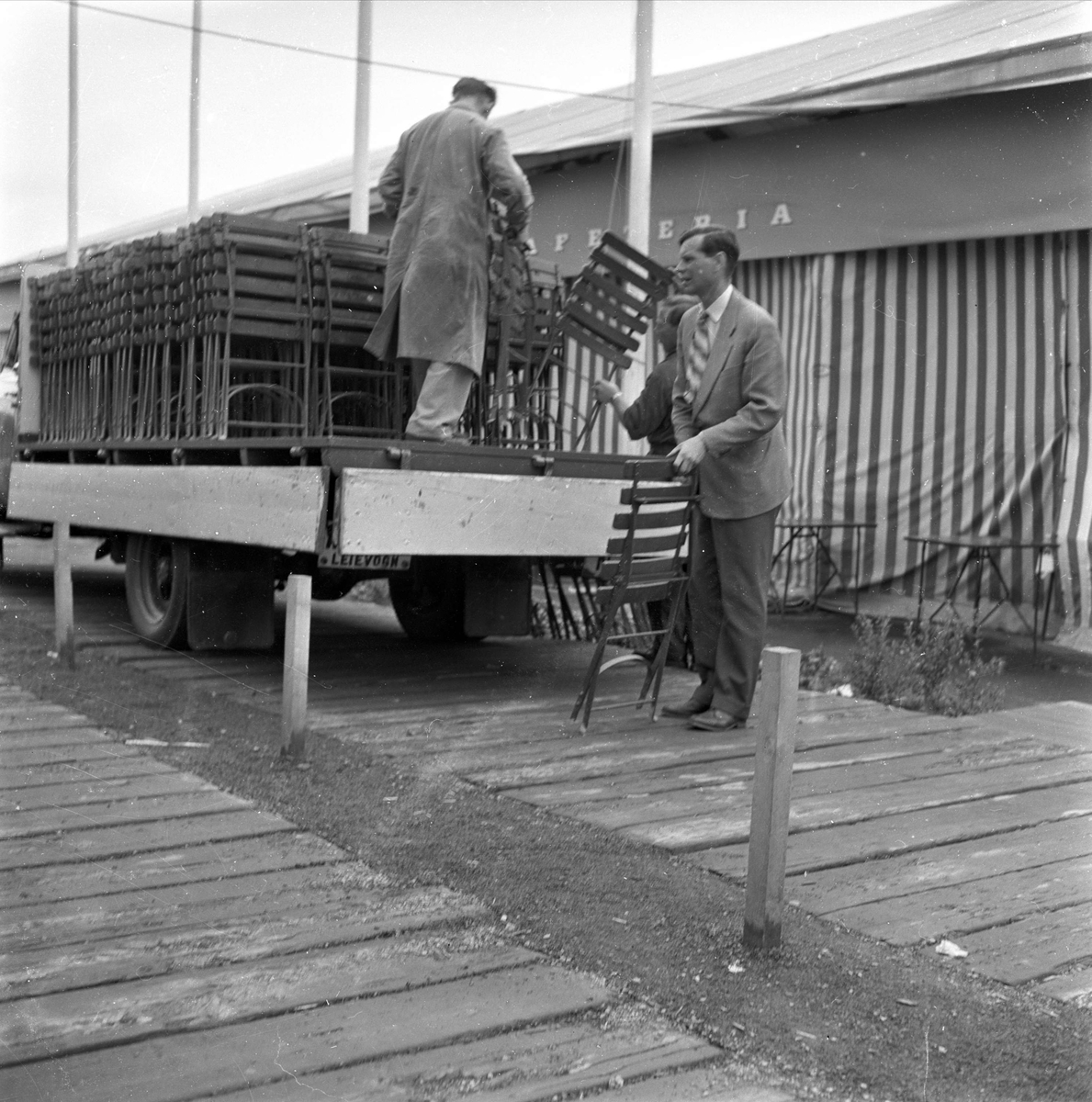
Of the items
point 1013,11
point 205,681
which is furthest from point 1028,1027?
point 1013,11

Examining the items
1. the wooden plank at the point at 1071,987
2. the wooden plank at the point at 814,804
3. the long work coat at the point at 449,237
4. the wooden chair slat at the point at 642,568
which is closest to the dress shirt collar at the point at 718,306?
the wooden chair slat at the point at 642,568

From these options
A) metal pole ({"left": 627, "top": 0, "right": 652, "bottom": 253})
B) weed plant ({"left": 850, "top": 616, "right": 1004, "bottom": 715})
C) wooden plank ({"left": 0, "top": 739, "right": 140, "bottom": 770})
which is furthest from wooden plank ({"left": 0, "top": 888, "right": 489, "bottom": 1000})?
metal pole ({"left": 627, "top": 0, "right": 652, "bottom": 253})

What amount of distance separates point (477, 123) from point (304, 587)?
2.63m

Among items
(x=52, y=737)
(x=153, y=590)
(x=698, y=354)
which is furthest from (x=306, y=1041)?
(x=153, y=590)

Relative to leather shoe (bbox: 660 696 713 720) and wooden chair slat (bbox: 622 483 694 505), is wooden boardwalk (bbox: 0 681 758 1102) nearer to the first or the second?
wooden chair slat (bbox: 622 483 694 505)

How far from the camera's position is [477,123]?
658 centimetres

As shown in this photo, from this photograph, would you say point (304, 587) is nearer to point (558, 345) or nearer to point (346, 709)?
point (346, 709)

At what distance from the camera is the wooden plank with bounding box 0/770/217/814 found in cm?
443

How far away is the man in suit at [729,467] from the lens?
18.5 ft

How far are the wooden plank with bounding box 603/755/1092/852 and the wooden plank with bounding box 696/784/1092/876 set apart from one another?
4 cm

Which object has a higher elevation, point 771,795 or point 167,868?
point 771,795

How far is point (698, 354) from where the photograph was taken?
19.3 ft

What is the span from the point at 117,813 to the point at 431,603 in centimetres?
405

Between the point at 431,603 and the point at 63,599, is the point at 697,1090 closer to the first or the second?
the point at 63,599
